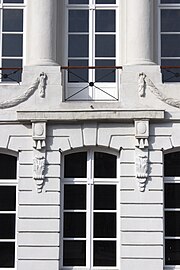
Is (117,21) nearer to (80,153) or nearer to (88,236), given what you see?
(80,153)

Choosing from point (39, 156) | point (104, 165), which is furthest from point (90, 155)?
point (39, 156)

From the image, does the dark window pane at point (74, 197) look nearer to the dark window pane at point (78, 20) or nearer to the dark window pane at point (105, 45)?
the dark window pane at point (105, 45)

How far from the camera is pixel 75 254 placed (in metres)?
15.5

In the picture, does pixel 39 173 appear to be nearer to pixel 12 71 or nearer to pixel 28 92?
pixel 28 92

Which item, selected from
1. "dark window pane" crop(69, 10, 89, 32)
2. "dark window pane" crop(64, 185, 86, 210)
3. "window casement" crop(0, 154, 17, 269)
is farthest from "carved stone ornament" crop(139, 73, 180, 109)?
"window casement" crop(0, 154, 17, 269)

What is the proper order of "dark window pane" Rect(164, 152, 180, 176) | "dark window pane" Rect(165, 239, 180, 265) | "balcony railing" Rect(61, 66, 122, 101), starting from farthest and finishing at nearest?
"balcony railing" Rect(61, 66, 122, 101)
"dark window pane" Rect(164, 152, 180, 176)
"dark window pane" Rect(165, 239, 180, 265)

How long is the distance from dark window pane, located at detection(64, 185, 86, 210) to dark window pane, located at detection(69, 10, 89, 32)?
3.62 m

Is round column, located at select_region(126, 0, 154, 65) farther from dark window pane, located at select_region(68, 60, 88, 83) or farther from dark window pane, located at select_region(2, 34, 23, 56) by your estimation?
dark window pane, located at select_region(2, 34, 23, 56)

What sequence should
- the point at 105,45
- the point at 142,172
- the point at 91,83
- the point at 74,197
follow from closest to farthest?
1. the point at 142,172
2. the point at 74,197
3. the point at 91,83
4. the point at 105,45

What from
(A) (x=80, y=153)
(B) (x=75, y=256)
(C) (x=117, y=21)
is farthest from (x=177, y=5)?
(B) (x=75, y=256)

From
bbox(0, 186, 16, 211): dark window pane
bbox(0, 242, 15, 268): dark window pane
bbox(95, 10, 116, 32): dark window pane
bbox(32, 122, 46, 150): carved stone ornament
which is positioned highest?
bbox(95, 10, 116, 32): dark window pane

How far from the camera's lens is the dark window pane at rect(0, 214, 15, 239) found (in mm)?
15656

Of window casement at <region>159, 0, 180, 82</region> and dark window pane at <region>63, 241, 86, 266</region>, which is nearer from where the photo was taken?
dark window pane at <region>63, 241, 86, 266</region>

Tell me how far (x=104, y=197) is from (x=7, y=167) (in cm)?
226
